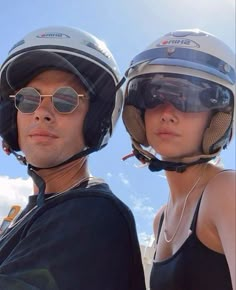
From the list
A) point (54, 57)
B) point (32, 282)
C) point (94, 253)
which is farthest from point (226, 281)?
point (54, 57)

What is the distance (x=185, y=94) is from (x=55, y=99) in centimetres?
74

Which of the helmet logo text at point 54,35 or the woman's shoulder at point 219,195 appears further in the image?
the helmet logo text at point 54,35

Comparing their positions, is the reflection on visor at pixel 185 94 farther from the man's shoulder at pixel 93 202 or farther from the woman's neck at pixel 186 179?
the man's shoulder at pixel 93 202

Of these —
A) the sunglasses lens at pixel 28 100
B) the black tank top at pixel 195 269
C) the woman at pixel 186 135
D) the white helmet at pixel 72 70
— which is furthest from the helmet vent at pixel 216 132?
the sunglasses lens at pixel 28 100

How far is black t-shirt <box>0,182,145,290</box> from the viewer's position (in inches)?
78.4

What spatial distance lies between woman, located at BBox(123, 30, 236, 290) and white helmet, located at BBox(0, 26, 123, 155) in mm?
161

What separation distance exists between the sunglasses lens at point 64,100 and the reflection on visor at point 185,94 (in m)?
0.44

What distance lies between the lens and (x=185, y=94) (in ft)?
9.22

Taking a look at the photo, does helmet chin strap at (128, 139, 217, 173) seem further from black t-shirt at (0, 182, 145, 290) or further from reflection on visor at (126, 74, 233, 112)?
black t-shirt at (0, 182, 145, 290)

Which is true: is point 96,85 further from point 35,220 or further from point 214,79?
point 35,220

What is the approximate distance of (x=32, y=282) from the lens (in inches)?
76.7

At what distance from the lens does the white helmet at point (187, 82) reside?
2.84 m

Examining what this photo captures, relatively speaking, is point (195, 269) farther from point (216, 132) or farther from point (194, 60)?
point (194, 60)

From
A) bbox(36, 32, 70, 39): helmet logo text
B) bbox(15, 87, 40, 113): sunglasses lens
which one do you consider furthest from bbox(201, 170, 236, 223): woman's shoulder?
bbox(36, 32, 70, 39): helmet logo text
